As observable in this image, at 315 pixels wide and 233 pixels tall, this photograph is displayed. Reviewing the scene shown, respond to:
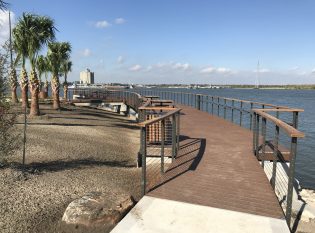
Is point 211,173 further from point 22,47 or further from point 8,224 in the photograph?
point 22,47

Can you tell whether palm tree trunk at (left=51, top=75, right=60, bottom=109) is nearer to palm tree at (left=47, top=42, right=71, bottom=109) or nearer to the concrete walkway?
palm tree at (left=47, top=42, right=71, bottom=109)

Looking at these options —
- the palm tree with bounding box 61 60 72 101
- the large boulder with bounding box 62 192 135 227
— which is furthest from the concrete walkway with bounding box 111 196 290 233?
the palm tree with bounding box 61 60 72 101

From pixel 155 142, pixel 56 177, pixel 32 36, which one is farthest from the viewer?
pixel 32 36

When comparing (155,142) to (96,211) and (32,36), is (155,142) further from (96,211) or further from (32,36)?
(32,36)

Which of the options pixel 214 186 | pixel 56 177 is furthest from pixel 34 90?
pixel 214 186

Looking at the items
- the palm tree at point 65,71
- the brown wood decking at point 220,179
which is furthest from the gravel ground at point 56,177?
the palm tree at point 65,71

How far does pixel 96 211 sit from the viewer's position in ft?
19.4

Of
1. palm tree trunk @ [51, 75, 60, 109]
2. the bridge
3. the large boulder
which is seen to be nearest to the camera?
the bridge

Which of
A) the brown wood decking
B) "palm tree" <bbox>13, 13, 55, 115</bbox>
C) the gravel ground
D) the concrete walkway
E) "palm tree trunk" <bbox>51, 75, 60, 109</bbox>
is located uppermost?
"palm tree" <bbox>13, 13, 55, 115</bbox>

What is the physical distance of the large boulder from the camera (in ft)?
19.0

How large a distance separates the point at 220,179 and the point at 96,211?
2.67 meters

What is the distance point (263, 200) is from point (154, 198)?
6.49 ft

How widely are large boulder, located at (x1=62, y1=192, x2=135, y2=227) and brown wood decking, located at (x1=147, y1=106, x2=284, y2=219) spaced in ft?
2.38

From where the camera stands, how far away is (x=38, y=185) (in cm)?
760
